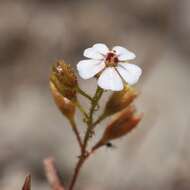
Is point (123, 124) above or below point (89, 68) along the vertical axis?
below

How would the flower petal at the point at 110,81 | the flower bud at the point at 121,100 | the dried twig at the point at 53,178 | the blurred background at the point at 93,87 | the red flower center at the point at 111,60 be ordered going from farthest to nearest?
the blurred background at the point at 93,87
the dried twig at the point at 53,178
the flower bud at the point at 121,100
the red flower center at the point at 111,60
the flower petal at the point at 110,81

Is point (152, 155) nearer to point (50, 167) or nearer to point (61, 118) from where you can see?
point (61, 118)

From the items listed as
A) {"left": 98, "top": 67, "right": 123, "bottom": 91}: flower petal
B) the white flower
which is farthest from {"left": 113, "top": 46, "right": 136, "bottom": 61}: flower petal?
{"left": 98, "top": 67, "right": 123, "bottom": 91}: flower petal

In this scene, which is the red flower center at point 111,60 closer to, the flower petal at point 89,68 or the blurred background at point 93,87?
the flower petal at point 89,68

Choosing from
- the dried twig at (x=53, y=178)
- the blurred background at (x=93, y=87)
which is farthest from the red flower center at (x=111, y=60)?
the blurred background at (x=93, y=87)

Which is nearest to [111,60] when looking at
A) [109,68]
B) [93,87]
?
[109,68]

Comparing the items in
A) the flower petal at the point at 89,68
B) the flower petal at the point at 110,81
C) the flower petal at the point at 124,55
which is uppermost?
the flower petal at the point at 124,55

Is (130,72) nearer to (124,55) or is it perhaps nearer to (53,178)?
(124,55)
